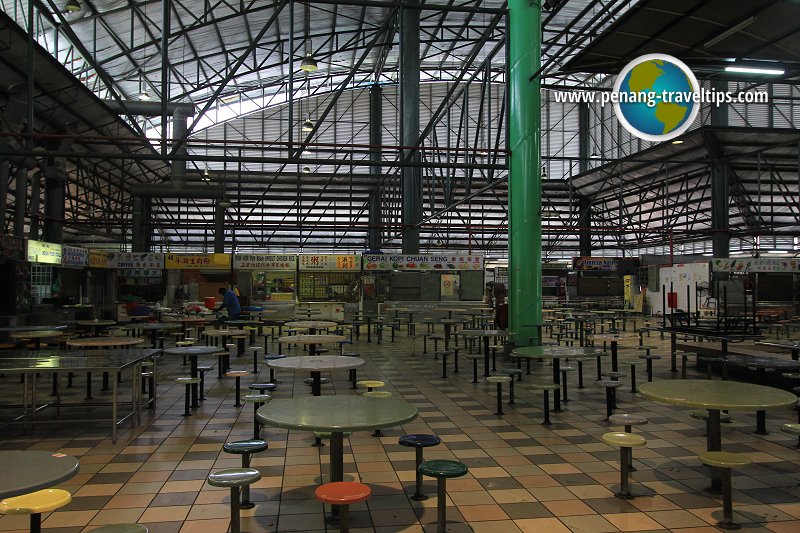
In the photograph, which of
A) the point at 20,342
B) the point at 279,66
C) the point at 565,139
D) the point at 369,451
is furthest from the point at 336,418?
the point at 565,139

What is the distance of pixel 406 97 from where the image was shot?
18297mm

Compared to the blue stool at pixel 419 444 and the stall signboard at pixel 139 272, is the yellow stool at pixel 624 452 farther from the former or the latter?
the stall signboard at pixel 139 272

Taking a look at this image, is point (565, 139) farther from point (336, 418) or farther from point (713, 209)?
point (336, 418)

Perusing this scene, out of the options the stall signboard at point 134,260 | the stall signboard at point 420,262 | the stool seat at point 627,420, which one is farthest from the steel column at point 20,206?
the stool seat at point 627,420

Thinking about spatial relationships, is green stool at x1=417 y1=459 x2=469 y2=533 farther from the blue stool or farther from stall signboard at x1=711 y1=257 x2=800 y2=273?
stall signboard at x1=711 y1=257 x2=800 y2=273

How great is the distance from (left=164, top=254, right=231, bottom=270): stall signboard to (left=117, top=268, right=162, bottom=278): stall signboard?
0.39 meters

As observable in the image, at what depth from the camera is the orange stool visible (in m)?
3.12

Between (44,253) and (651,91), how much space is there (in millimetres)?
13673

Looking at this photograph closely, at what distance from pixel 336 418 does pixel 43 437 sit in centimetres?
431

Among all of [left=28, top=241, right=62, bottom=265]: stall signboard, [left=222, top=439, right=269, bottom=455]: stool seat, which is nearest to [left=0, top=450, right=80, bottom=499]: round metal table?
[left=222, top=439, right=269, bottom=455]: stool seat

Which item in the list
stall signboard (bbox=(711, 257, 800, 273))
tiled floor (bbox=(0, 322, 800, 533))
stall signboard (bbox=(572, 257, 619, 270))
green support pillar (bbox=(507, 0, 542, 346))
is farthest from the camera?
stall signboard (bbox=(572, 257, 619, 270))

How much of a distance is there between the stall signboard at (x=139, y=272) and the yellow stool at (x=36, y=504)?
15.5 meters

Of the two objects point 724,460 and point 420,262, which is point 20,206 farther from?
point 724,460

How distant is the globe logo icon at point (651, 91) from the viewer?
378 inches
